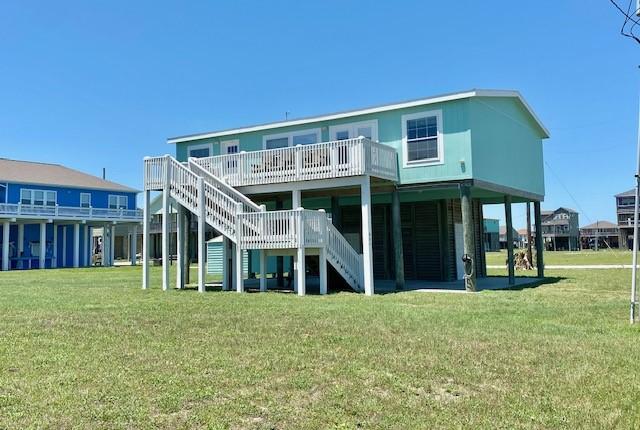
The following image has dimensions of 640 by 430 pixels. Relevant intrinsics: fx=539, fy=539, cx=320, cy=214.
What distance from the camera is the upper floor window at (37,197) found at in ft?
121

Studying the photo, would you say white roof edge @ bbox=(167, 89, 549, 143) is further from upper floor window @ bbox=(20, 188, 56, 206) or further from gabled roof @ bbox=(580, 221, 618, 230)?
gabled roof @ bbox=(580, 221, 618, 230)

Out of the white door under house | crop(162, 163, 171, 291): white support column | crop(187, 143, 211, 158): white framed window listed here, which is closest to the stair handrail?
crop(162, 163, 171, 291): white support column

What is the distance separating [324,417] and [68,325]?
20.1ft

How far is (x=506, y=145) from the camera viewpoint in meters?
18.3

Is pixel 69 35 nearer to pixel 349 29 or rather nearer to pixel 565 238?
pixel 349 29

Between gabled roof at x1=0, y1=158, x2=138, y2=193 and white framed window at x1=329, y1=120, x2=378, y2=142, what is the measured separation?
2790cm

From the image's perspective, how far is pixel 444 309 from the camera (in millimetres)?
10945

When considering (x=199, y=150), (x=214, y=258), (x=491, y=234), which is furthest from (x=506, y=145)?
(x=491, y=234)

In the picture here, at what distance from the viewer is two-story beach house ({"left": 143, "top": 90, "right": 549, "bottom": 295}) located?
48.3ft

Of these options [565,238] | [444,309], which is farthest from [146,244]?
[565,238]

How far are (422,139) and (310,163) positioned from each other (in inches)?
137

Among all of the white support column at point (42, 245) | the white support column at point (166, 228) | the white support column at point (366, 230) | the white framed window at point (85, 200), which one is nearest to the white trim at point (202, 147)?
the white support column at point (166, 228)

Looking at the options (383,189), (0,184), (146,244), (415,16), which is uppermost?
(415,16)

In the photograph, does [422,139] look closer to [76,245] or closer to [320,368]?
[320,368]
